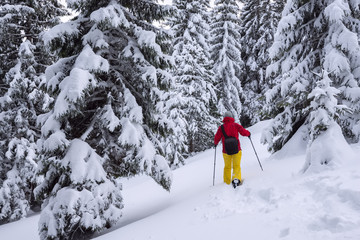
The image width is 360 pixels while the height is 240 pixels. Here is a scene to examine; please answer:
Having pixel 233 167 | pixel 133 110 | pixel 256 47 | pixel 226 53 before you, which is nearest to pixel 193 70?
pixel 226 53

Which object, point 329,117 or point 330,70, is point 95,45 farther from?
point 330,70

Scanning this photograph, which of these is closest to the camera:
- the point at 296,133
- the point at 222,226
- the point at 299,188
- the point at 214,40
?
the point at 222,226

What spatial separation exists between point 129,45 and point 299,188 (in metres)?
5.57

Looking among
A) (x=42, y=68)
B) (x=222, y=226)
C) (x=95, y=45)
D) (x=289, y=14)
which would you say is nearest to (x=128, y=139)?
(x=95, y=45)

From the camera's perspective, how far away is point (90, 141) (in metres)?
6.88

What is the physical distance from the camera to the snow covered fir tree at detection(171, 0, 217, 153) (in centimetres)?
1801

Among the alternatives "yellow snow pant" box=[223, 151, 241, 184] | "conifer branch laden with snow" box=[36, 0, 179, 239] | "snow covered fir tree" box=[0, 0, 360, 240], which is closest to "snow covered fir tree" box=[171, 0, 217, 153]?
"snow covered fir tree" box=[0, 0, 360, 240]

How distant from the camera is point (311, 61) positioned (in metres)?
7.81

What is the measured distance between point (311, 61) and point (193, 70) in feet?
36.2

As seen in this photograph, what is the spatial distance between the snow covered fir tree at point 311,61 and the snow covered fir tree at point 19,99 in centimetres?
1063

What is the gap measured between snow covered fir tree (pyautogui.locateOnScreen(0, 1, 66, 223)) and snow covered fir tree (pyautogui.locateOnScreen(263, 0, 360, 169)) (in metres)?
10.6

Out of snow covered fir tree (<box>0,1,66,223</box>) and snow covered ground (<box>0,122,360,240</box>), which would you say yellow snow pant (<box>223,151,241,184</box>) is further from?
snow covered fir tree (<box>0,1,66,223</box>)

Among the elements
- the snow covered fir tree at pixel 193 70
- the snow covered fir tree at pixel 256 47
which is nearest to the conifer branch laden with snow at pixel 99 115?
the snow covered fir tree at pixel 193 70

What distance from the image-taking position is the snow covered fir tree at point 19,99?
38.4 feet
